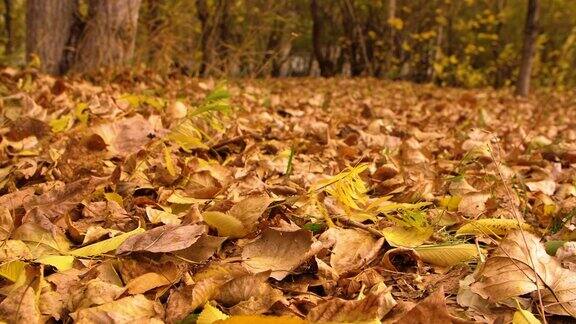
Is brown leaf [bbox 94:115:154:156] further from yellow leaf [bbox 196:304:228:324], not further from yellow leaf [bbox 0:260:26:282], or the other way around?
yellow leaf [bbox 196:304:228:324]

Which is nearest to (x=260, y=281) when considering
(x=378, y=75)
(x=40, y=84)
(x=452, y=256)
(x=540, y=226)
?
(x=452, y=256)

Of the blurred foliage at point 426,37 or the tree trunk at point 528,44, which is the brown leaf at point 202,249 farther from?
the blurred foliage at point 426,37

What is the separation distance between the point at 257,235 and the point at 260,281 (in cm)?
24

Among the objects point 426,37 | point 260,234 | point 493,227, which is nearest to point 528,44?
point 426,37

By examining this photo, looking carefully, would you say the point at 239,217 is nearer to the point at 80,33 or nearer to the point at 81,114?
the point at 81,114

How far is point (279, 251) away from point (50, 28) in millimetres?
4731

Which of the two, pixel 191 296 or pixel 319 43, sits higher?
pixel 191 296

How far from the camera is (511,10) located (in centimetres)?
1573

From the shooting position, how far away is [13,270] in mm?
1082

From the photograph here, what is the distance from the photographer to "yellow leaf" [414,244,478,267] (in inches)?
47.8


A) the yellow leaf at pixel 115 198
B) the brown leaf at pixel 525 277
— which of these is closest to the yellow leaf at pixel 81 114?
the yellow leaf at pixel 115 198

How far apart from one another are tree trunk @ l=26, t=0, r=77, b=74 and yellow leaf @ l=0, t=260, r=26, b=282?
4493 millimetres

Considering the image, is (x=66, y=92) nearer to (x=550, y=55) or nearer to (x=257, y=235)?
(x=257, y=235)

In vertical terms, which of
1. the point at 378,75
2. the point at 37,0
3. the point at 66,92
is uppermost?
the point at 37,0
